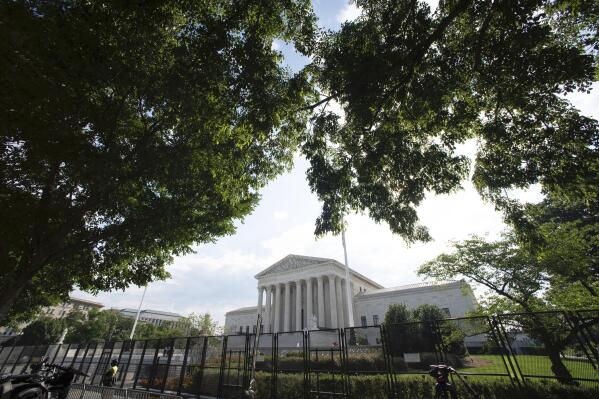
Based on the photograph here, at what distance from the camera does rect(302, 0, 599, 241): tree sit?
7.57 m

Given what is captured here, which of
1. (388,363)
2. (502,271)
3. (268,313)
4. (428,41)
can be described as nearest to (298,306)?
(268,313)

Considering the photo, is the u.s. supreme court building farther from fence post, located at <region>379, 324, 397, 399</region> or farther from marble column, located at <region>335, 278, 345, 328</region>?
fence post, located at <region>379, 324, 397, 399</region>

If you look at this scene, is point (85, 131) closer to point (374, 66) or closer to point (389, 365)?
point (374, 66)

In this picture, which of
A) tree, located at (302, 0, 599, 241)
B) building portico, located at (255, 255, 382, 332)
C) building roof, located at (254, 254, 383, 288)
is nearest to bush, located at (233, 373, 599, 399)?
tree, located at (302, 0, 599, 241)

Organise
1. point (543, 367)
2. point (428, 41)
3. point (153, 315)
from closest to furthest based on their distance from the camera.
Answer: point (428, 41) < point (543, 367) < point (153, 315)

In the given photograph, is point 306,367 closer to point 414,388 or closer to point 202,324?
point 414,388

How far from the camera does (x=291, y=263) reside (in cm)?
5803

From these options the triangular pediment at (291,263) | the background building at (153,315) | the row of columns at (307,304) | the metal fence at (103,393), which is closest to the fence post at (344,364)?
the metal fence at (103,393)

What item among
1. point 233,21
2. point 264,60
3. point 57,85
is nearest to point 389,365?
point 264,60

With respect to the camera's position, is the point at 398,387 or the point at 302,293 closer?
the point at 398,387

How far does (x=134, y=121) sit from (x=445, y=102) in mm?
12522

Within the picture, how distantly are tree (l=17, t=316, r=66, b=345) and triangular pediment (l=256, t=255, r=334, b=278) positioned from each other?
128 ft

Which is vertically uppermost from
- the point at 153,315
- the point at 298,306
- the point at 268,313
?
the point at 153,315

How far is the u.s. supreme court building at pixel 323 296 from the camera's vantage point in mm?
48594
